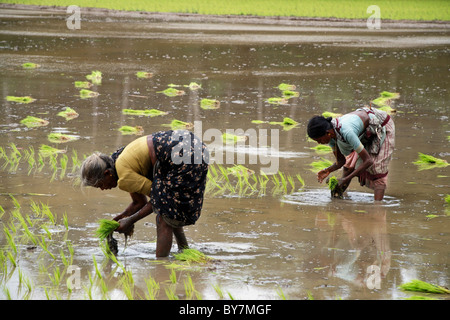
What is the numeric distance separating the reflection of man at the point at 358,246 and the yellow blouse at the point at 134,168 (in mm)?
1136

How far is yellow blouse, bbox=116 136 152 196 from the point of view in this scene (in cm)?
369

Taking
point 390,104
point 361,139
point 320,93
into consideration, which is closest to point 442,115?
point 390,104

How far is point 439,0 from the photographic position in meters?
24.9

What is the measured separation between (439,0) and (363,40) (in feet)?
35.5

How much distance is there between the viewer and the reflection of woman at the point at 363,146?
4977 mm

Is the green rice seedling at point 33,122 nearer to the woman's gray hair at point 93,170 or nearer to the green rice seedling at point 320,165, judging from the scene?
the green rice seedling at point 320,165

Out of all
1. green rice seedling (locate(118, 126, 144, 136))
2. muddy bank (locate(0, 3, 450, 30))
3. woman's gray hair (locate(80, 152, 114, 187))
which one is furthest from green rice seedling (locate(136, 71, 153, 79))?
muddy bank (locate(0, 3, 450, 30))

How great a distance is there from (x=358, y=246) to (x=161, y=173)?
1329 millimetres

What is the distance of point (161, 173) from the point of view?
3801mm

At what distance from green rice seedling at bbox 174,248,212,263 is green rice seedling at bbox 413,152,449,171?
3052mm

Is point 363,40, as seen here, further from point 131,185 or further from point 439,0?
point 131,185
